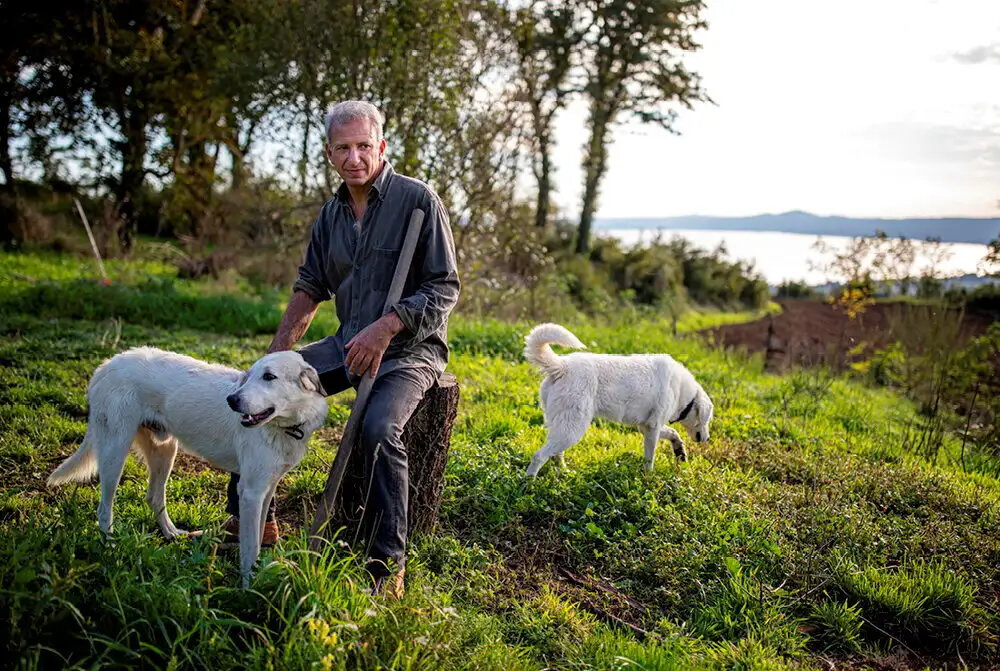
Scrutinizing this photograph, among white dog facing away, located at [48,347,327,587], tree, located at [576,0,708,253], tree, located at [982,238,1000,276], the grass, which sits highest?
tree, located at [576,0,708,253]

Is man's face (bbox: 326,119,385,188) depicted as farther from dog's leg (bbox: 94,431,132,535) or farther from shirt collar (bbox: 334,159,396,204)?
dog's leg (bbox: 94,431,132,535)

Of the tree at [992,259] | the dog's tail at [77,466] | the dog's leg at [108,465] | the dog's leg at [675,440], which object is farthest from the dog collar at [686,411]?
the tree at [992,259]

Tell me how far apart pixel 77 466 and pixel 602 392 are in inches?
147

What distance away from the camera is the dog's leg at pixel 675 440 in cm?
587

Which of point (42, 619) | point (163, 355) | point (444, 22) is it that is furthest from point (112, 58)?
point (42, 619)

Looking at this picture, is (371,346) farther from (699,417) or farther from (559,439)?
(699,417)

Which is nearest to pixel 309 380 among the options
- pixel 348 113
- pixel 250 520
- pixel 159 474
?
pixel 250 520

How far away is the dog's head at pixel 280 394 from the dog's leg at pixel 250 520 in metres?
0.37

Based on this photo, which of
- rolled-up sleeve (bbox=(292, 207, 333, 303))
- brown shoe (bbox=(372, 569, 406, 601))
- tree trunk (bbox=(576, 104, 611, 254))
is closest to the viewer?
brown shoe (bbox=(372, 569, 406, 601))

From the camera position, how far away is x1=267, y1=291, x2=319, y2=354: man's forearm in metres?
4.06

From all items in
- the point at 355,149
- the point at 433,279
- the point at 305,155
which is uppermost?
the point at 305,155

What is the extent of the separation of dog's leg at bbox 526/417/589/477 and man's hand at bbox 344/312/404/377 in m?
1.98

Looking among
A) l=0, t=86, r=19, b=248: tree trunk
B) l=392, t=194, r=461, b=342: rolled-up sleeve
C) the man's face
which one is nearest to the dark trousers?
l=392, t=194, r=461, b=342: rolled-up sleeve

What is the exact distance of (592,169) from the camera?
76.1 ft
